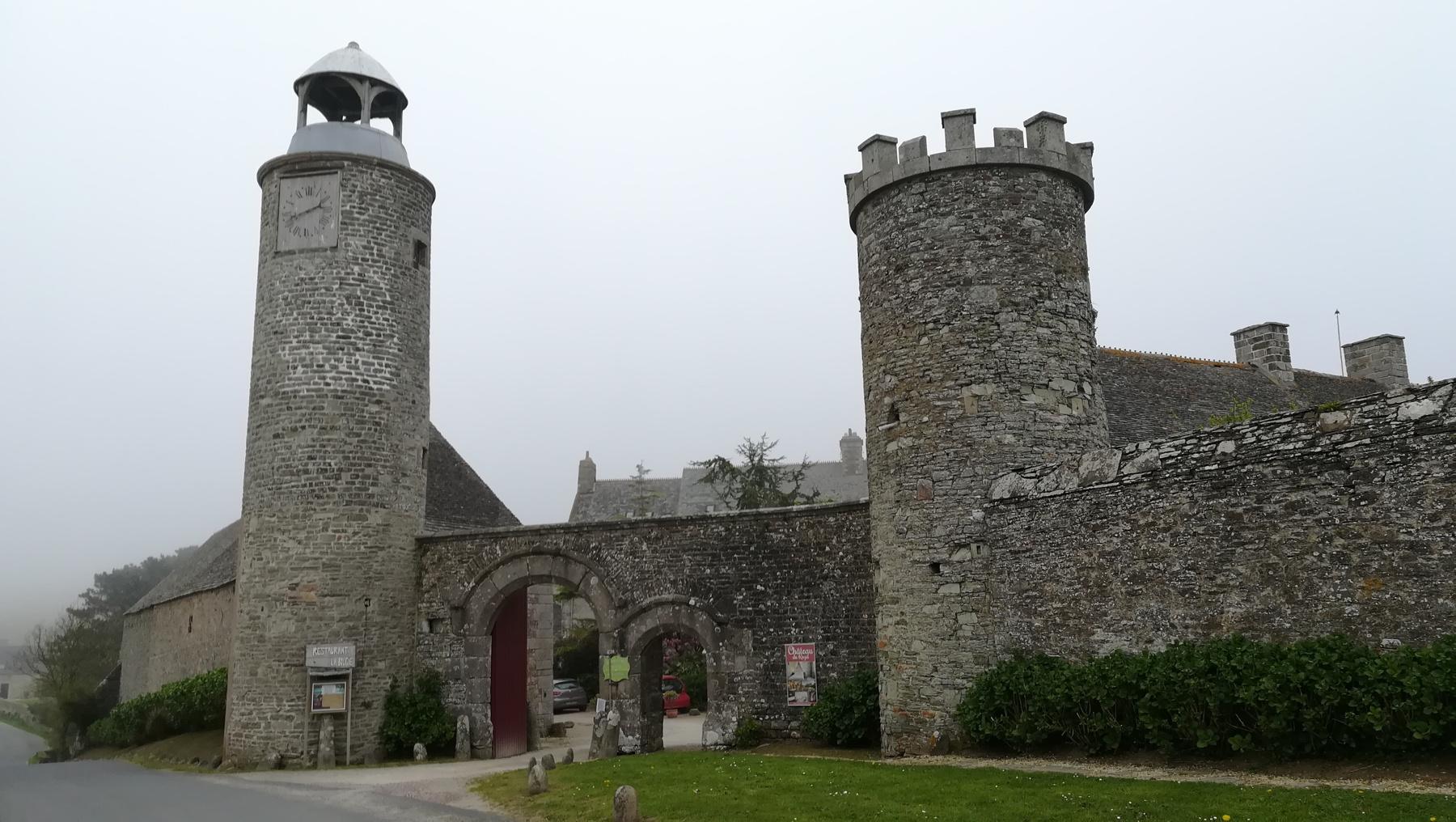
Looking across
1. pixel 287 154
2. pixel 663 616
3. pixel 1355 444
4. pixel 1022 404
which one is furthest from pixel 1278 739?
pixel 287 154

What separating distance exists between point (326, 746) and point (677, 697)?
11304mm

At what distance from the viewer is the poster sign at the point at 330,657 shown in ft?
54.1

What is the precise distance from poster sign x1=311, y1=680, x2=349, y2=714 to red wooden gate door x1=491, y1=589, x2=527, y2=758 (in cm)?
263

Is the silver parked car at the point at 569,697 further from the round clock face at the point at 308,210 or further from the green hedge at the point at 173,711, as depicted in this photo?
the round clock face at the point at 308,210

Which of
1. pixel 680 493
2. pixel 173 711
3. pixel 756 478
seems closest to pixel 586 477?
pixel 680 493

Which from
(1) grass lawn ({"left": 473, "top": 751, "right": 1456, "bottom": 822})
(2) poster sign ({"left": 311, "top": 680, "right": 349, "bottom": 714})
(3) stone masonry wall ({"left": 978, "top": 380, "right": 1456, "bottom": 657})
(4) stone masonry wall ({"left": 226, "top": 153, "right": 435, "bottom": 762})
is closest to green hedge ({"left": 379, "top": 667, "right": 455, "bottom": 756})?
(4) stone masonry wall ({"left": 226, "top": 153, "right": 435, "bottom": 762})

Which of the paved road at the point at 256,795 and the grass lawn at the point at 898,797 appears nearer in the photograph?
the grass lawn at the point at 898,797

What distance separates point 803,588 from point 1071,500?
16.5 ft

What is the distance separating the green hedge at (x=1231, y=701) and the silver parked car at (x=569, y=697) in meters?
17.2

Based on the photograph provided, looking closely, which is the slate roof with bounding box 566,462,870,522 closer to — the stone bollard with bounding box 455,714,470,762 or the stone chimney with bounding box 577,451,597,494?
the stone chimney with bounding box 577,451,597,494

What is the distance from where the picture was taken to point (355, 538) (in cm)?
1712

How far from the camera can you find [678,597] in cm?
1592

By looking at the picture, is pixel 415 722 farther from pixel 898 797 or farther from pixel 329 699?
pixel 898 797

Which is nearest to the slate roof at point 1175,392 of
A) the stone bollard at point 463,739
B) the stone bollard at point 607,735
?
the stone bollard at point 607,735
